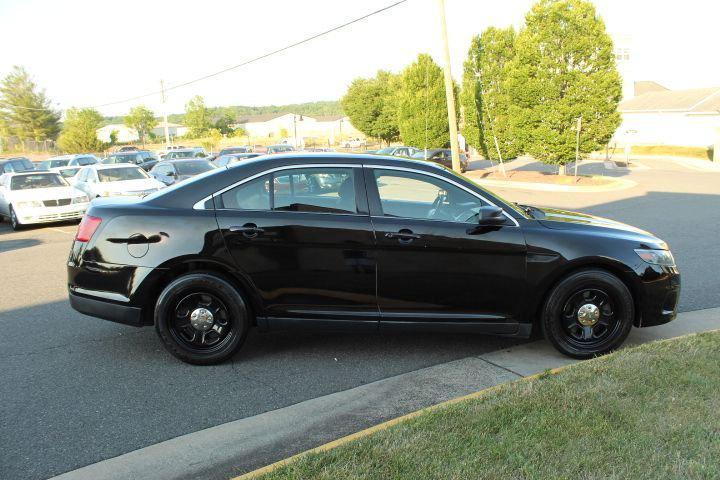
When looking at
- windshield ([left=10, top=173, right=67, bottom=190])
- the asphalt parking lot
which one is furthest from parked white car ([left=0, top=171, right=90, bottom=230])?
the asphalt parking lot

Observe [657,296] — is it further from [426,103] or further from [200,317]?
[426,103]

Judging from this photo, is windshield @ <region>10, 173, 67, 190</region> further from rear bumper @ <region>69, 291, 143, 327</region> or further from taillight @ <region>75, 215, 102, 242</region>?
rear bumper @ <region>69, 291, 143, 327</region>

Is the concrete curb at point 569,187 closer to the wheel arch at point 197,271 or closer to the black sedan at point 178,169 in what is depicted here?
the black sedan at point 178,169

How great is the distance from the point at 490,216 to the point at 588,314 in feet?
3.97

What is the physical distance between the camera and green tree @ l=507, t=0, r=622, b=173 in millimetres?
23047

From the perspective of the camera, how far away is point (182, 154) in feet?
101

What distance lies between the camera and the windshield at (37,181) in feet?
50.5

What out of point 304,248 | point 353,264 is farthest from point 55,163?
point 353,264

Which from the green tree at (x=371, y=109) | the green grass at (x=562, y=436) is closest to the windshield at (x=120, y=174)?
the green grass at (x=562, y=436)

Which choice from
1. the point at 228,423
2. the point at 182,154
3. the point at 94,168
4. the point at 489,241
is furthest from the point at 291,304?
the point at 182,154

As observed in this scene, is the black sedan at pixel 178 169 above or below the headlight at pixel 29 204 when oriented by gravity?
above

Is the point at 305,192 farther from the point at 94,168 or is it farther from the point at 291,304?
the point at 94,168

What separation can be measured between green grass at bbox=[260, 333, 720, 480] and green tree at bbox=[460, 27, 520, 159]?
22973mm

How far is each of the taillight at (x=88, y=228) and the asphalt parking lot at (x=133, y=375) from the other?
42.0 inches
